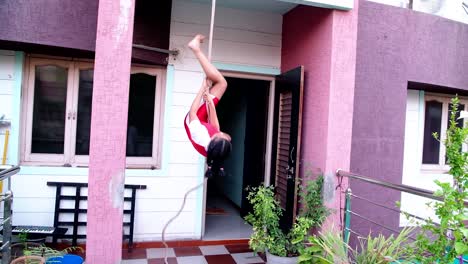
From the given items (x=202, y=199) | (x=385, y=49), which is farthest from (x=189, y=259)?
(x=385, y=49)

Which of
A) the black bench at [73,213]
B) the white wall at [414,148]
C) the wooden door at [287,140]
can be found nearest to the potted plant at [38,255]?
the black bench at [73,213]

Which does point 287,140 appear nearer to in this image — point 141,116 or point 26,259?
point 141,116

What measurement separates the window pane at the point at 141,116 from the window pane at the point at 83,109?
1.42ft

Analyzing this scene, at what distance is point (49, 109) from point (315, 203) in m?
2.87

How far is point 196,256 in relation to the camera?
11.5 feet

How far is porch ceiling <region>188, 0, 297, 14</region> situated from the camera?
3627 mm

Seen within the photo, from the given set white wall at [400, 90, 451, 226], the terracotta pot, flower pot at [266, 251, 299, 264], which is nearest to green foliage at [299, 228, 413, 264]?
flower pot at [266, 251, 299, 264]

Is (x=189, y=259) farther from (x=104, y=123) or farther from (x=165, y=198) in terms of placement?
(x=104, y=123)

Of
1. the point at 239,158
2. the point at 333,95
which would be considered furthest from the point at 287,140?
the point at 239,158

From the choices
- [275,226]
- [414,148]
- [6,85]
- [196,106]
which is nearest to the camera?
[196,106]

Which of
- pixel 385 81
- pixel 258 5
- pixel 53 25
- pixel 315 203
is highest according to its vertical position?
pixel 258 5

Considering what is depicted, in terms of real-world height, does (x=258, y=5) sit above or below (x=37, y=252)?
above

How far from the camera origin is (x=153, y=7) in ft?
11.5

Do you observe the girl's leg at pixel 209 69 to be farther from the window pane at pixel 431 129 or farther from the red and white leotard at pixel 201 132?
the window pane at pixel 431 129
